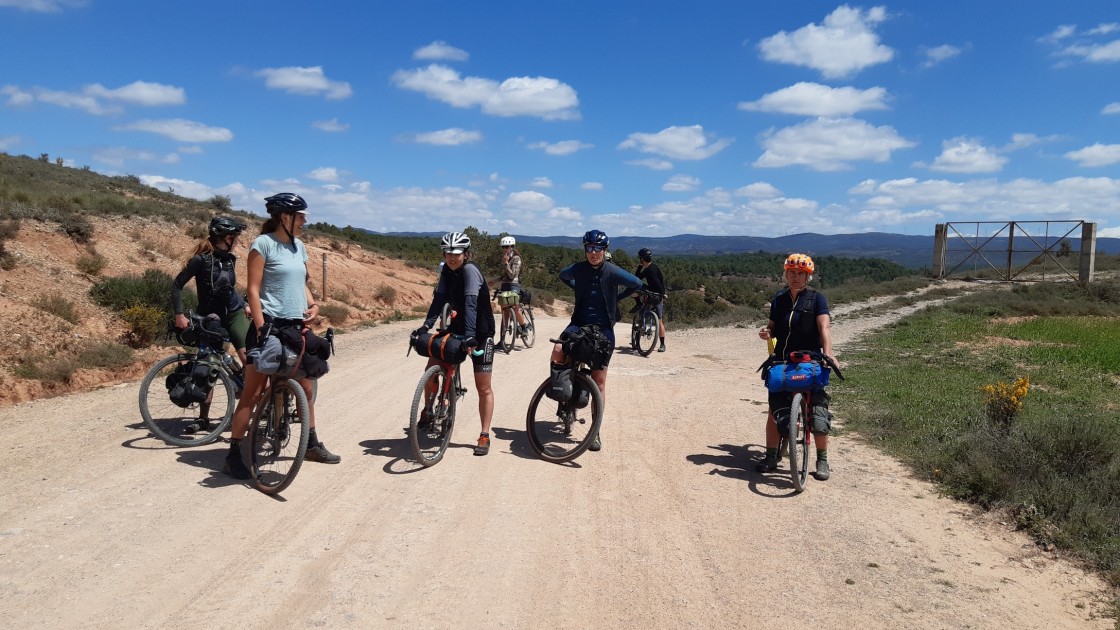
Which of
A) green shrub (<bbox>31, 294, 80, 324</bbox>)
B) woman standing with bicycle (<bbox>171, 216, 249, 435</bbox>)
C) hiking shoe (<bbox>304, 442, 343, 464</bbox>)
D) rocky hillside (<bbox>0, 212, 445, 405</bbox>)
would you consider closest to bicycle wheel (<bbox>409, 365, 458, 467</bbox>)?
hiking shoe (<bbox>304, 442, 343, 464</bbox>)

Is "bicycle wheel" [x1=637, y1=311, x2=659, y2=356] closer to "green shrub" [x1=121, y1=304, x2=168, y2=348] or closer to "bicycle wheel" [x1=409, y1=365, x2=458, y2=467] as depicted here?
"bicycle wheel" [x1=409, y1=365, x2=458, y2=467]

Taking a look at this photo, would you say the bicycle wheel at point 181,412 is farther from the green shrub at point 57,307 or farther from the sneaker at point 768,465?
the green shrub at point 57,307

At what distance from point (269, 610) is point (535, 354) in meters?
9.51

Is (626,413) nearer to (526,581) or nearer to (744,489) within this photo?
(744,489)

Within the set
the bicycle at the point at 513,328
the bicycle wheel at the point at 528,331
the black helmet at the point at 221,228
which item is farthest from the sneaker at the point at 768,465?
the bicycle wheel at the point at 528,331

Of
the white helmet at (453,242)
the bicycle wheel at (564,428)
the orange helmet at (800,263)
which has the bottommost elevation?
the bicycle wheel at (564,428)

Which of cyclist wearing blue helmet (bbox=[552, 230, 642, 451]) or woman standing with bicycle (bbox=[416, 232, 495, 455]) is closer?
woman standing with bicycle (bbox=[416, 232, 495, 455])

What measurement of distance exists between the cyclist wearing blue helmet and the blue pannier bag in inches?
57.8

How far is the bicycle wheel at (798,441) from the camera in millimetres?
5725

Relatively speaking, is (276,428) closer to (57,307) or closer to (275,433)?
(275,433)

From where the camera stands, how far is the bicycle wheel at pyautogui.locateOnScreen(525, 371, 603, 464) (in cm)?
642

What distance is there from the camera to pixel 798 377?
5.88 meters

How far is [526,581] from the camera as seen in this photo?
407 centimetres

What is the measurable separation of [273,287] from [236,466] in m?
1.46
